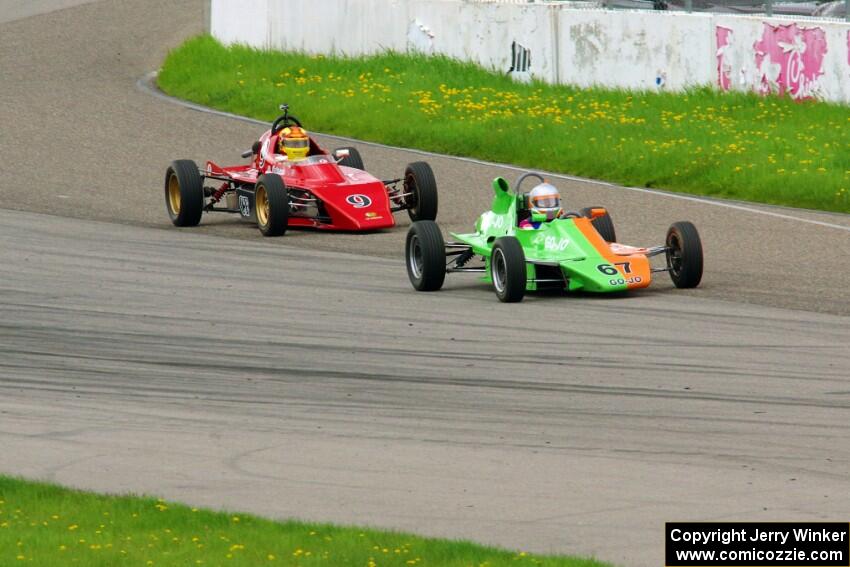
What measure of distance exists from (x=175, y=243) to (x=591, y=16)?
31.9 feet

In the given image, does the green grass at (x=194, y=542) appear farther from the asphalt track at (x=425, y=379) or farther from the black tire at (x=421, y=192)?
the black tire at (x=421, y=192)

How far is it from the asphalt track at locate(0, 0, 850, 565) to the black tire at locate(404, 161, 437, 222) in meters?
0.41

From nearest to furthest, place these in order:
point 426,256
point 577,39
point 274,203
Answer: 1. point 426,256
2. point 274,203
3. point 577,39

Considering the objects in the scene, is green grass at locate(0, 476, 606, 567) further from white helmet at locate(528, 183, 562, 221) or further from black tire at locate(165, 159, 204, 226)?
black tire at locate(165, 159, 204, 226)

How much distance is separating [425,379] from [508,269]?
2951 mm

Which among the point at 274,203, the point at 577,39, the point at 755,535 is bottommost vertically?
the point at 755,535

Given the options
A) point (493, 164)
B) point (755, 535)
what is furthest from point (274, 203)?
point (755, 535)

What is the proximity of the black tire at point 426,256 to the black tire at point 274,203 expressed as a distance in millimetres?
→ 3257

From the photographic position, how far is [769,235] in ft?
58.8

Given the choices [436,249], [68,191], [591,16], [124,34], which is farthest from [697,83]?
[124,34]

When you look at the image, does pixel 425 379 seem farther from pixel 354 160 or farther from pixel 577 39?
pixel 577 39

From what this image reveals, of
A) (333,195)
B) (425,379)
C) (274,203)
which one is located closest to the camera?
(425,379)

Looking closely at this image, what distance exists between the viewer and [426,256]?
1487cm

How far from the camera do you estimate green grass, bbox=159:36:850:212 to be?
2116 centimetres
